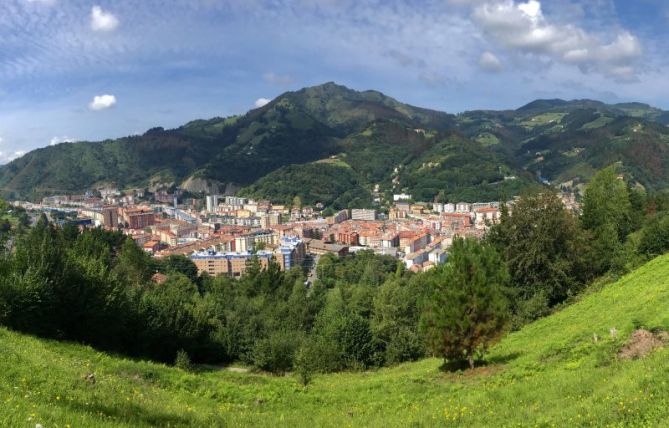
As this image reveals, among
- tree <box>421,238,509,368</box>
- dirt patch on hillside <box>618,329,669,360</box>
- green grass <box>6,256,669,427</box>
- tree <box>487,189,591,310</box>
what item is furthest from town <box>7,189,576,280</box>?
dirt patch on hillside <box>618,329,669,360</box>

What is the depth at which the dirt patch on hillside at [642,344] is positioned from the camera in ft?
31.8

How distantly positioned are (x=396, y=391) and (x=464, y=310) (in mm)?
2675

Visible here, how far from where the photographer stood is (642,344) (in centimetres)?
1005

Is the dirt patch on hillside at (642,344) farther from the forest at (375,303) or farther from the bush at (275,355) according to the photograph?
the bush at (275,355)

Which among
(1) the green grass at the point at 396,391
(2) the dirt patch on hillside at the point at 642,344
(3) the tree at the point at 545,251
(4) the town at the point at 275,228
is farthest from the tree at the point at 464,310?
(4) the town at the point at 275,228

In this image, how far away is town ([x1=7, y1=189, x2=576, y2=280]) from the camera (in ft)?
259

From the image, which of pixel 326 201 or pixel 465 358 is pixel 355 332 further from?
pixel 326 201

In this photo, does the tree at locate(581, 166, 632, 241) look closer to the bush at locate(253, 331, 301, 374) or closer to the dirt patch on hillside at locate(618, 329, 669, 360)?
the dirt patch on hillside at locate(618, 329, 669, 360)

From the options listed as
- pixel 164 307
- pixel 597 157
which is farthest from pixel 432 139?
pixel 164 307

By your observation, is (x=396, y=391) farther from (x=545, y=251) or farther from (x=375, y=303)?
(x=375, y=303)

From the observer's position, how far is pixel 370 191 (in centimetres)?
16600

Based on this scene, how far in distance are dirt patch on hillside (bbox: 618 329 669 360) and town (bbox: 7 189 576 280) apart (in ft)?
123

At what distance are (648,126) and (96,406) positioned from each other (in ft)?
761

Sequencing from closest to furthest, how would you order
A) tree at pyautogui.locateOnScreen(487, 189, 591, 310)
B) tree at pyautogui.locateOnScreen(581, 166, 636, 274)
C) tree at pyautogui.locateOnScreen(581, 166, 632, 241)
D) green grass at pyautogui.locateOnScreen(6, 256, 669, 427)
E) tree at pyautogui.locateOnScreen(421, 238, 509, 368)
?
green grass at pyautogui.locateOnScreen(6, 256, 669, 427), tree at pyautogui.locateOnScreen(421, 238, 509, 368), tree at pyautogui.locateOnScreen(487, 189, 591, 310), tree at pyautogui.locateOnScreen(581, 166, 636, 274), tree at pyautogui.locateOnScreen(581, 166, 632, 241)
